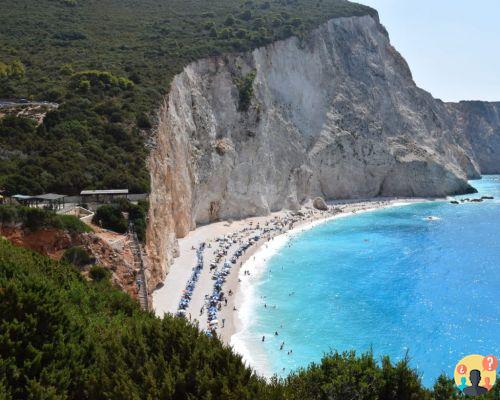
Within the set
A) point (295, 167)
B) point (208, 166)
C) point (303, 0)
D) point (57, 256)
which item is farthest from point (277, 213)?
point (303, 0)

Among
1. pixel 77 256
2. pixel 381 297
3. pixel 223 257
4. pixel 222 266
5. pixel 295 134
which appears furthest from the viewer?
pixel 295 134

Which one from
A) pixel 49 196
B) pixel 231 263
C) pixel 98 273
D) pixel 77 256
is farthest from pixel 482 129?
pixel 77 256

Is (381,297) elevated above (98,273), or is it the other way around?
(98,273)

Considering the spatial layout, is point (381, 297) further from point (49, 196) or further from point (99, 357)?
point (99, 357)

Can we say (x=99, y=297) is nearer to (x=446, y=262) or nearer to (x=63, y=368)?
(x=63, y=368)

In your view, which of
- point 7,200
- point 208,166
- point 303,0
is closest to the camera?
point 7,200

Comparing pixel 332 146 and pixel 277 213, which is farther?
pixel 332 146

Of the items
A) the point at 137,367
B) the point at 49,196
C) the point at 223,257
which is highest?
the point at 49,196
